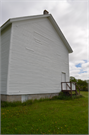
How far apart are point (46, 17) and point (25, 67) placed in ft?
22.6

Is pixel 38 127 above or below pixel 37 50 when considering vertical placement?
→ below

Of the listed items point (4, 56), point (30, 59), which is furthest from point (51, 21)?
point (4, 56)

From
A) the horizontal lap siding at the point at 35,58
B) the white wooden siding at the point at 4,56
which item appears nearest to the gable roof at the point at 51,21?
the horizontal lap siding at the point at 35,58

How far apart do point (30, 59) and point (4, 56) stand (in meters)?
2.28

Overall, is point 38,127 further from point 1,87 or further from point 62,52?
point 62,52

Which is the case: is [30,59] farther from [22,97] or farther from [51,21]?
[51,21]

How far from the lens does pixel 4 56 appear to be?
9320mm

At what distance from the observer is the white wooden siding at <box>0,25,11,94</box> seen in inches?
339

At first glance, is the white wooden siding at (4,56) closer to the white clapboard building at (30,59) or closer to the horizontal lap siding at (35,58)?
the white clapboard building at (30,59)

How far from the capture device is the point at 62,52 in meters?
15.0

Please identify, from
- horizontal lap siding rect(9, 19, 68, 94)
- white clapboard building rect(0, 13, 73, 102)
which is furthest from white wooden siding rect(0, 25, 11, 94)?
horizontal lap siding rect(9, 19, 68, 94)

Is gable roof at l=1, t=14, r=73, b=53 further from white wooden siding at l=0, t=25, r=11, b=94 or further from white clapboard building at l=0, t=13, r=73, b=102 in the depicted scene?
white wooden siding at l=0, t=25, r=11, b=94

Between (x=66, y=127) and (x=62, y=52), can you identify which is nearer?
(x=66, y=127)

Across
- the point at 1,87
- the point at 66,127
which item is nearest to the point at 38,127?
the point at 66,127
